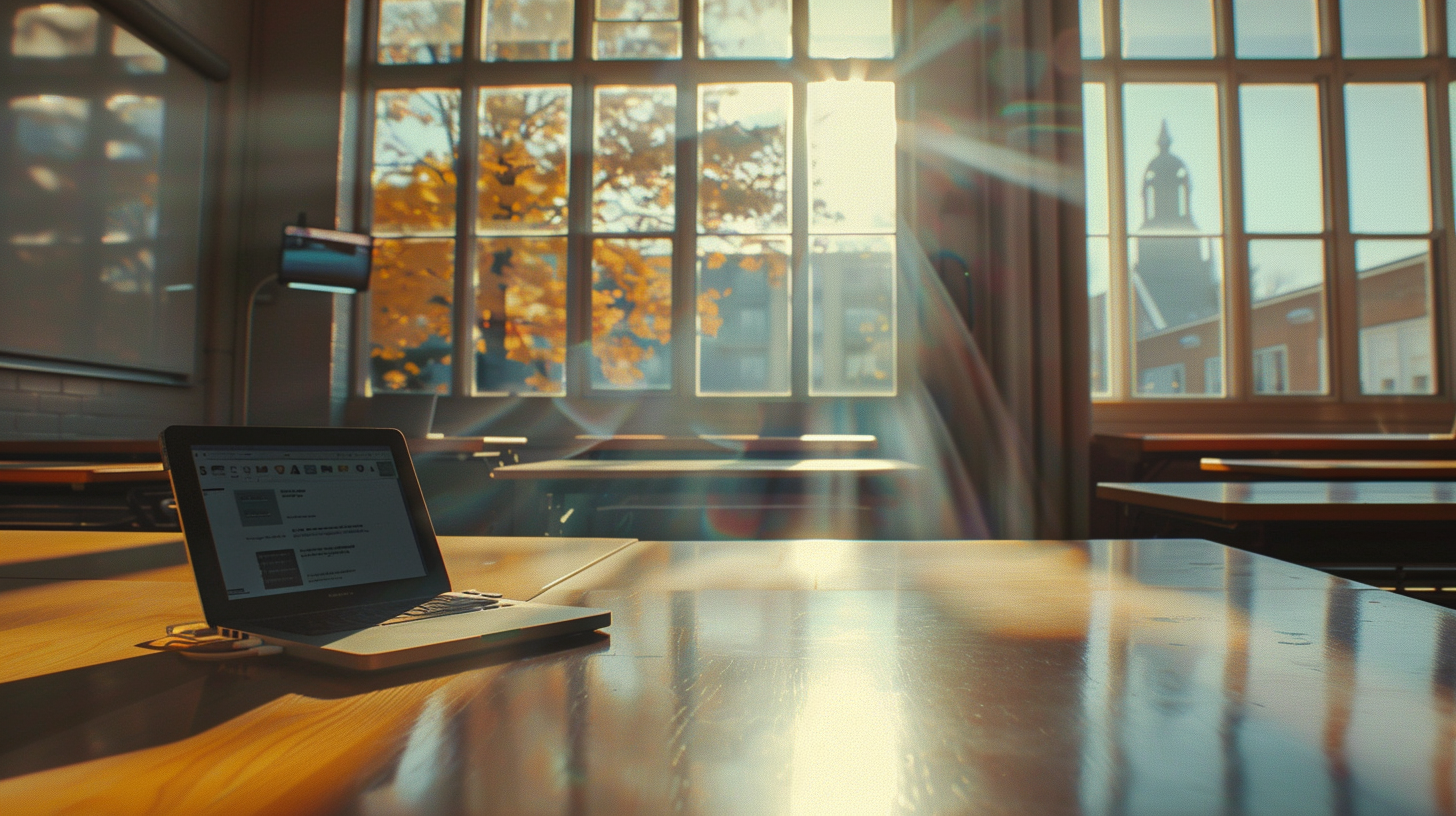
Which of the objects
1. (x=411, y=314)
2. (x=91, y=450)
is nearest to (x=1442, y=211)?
(x=411, y=314)

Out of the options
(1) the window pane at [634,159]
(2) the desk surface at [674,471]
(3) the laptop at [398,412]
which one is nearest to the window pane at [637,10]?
(1) the window pane at [634,159]

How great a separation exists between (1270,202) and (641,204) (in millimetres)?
3898

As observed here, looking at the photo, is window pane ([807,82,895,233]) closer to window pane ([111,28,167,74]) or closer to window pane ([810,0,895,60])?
window pane ([810,0,895,60])

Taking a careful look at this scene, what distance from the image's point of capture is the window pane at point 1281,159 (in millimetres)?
5043

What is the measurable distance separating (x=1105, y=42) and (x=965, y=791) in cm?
587

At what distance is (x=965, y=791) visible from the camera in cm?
32

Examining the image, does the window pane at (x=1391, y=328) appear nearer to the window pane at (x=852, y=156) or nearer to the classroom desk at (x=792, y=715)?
the window pane at (x=852, y=156)

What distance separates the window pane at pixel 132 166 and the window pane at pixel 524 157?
1.71 metres

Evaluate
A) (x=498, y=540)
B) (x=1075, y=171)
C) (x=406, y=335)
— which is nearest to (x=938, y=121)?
(x=1075, y=171)

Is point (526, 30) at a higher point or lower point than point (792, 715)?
higher

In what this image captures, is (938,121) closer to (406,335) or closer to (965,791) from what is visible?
(406,335)

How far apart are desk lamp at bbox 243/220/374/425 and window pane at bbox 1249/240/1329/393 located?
521 centimetres

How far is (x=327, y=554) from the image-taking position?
2.09 feet

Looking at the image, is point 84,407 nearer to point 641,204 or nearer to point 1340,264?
point 641,204
